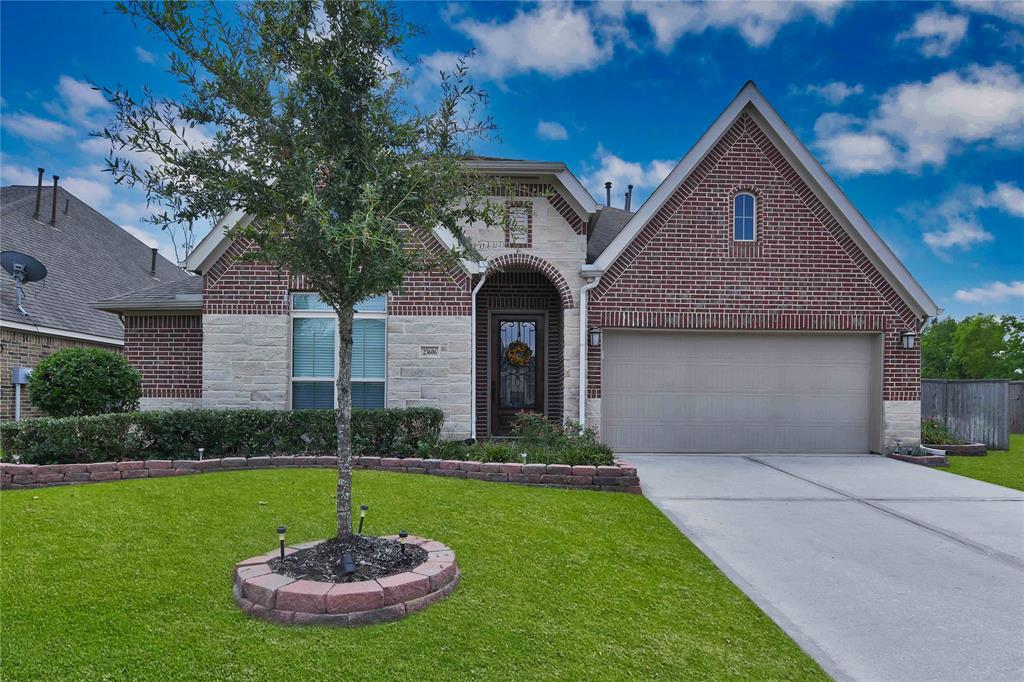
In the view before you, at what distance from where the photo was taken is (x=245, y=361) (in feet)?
32.3

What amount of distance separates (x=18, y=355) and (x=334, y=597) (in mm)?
14925

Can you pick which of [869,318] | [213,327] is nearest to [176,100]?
[213,327]

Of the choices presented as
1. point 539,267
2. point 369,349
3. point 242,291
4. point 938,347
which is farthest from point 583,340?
point 938,347

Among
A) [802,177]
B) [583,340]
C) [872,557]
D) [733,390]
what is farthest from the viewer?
[733,390]

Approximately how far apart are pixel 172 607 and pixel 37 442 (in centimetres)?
525

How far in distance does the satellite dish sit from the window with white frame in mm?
9246

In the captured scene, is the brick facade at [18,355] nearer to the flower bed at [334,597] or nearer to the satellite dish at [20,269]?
the satellite dish at [20,269]

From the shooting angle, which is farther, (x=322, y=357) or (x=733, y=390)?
(x=733, y=390)

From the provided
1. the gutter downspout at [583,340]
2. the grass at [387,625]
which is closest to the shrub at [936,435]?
the gutter downspout at [583,340]

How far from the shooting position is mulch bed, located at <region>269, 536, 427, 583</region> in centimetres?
395

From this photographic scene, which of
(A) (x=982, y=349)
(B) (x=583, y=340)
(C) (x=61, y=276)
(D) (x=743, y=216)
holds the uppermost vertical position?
(D) (x=743, y=216)

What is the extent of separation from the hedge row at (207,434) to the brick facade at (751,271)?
3.94 meters

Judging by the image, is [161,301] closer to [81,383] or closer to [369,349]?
[81,383]

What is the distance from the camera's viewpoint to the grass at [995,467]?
9.50 m
